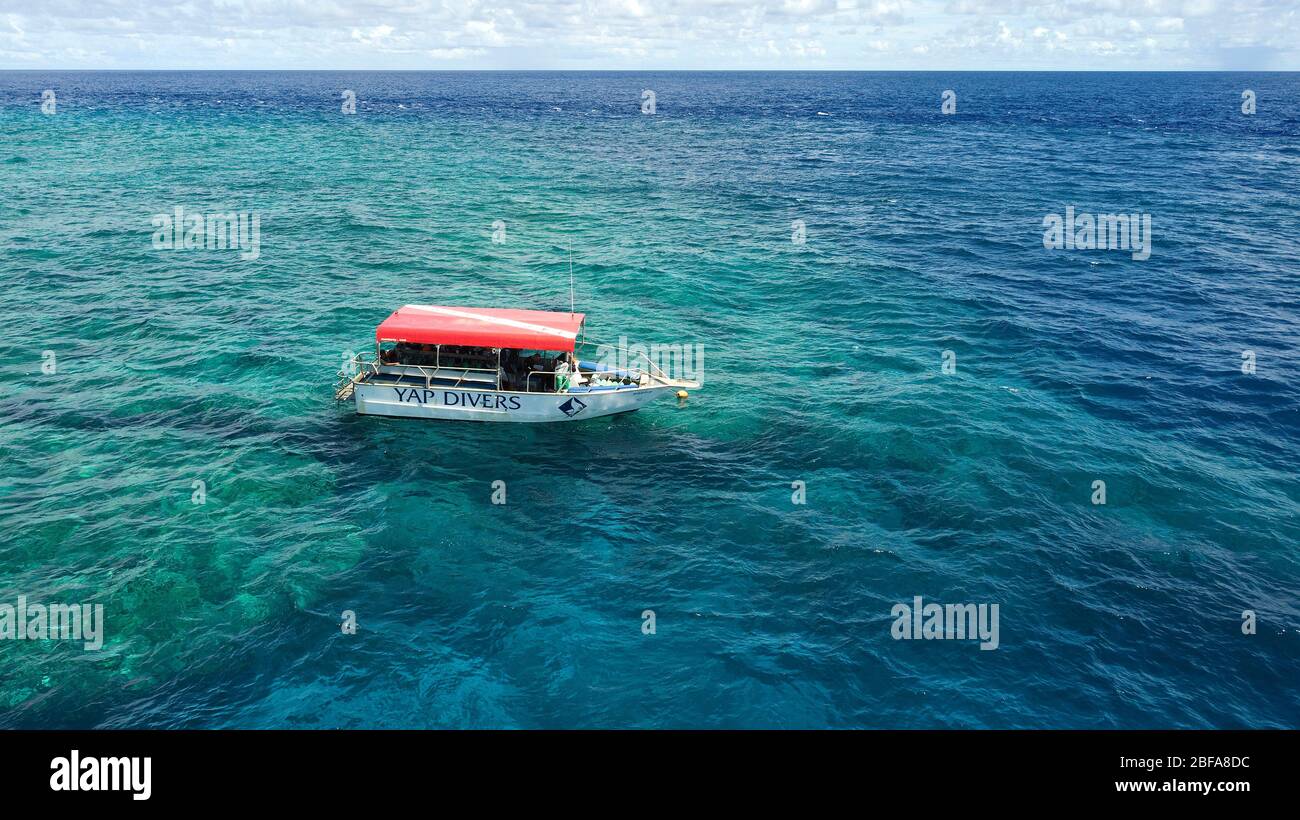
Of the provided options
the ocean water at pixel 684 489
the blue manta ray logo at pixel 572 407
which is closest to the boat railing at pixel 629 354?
the ocean water at pixel 684 489

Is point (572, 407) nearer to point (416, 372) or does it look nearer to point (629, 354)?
point (416, 372)

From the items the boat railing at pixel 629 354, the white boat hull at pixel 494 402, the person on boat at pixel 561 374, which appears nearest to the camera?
the white boat hull at pixel 494 402

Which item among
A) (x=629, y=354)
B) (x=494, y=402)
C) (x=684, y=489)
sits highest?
(x=629, y=354)

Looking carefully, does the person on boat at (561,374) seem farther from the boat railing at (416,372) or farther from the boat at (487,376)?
the boat railing at (416,372)

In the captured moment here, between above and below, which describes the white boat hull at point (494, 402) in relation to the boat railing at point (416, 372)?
below

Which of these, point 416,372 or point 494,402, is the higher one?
point 416,372

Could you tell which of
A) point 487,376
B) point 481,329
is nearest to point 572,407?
point 487,376
